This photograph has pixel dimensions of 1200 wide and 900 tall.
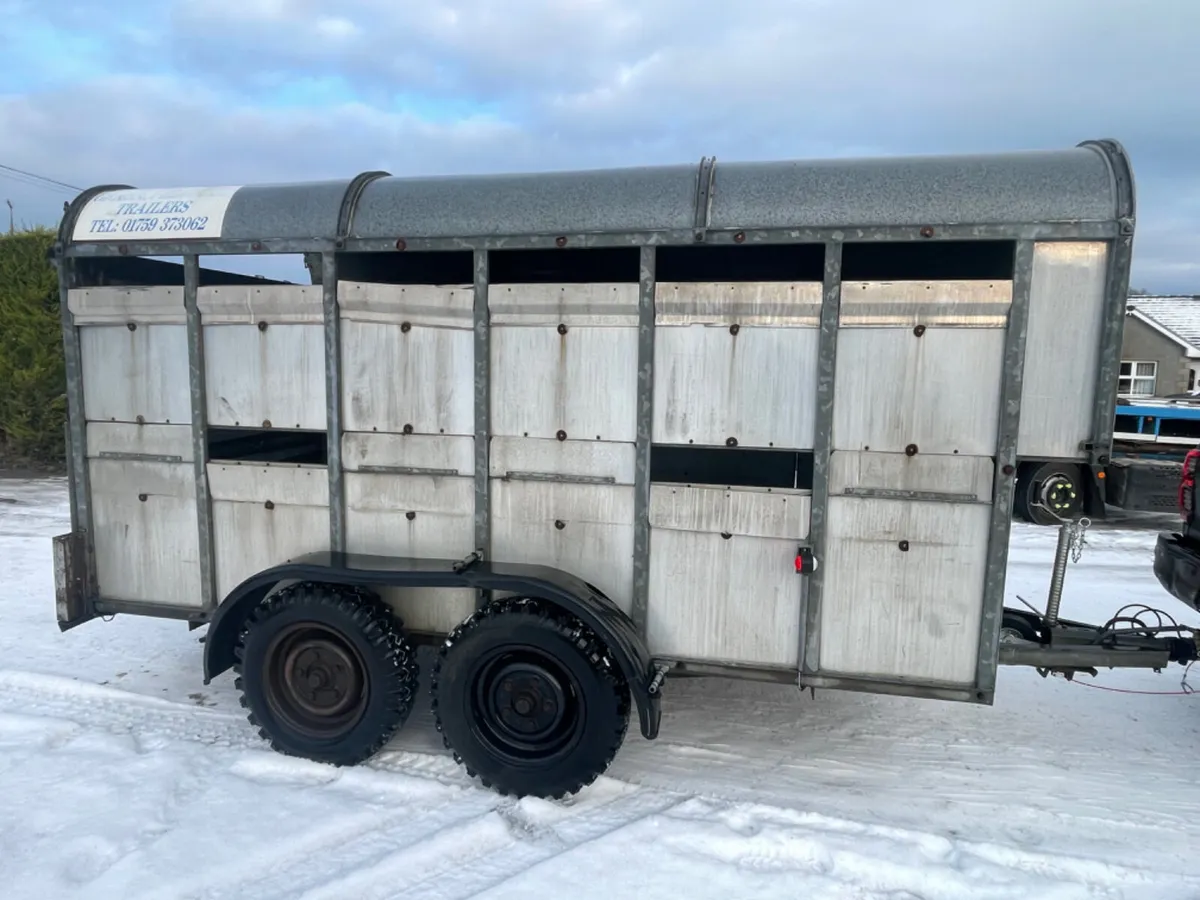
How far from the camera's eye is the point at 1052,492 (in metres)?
3.25

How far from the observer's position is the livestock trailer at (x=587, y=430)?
3201 mm

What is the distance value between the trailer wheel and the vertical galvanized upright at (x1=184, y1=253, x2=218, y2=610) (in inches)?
158

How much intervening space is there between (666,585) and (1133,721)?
3.04m

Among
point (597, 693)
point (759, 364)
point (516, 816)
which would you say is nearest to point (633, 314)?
point (759, 364)

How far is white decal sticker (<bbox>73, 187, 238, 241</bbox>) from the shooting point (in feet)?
12.8

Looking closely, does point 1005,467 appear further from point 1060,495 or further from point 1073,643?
point 1073,643

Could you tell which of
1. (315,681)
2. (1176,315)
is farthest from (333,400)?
(1176,315)

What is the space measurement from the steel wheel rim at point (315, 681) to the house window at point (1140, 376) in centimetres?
1546

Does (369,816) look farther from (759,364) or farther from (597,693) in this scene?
(759,364)

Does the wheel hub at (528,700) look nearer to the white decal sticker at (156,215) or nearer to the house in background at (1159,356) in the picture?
the white decal sticker at (156,215)

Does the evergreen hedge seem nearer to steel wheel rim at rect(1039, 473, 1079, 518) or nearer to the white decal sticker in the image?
the white decal sticker

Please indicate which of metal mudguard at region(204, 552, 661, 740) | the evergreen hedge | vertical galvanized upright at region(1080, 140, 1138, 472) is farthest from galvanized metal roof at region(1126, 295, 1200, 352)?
the evergreen hedge

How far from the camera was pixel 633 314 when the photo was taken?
3.47 meters

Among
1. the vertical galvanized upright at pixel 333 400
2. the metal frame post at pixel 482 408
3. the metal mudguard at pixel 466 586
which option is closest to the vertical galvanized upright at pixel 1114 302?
the metal mudguard at pixel 466 586
